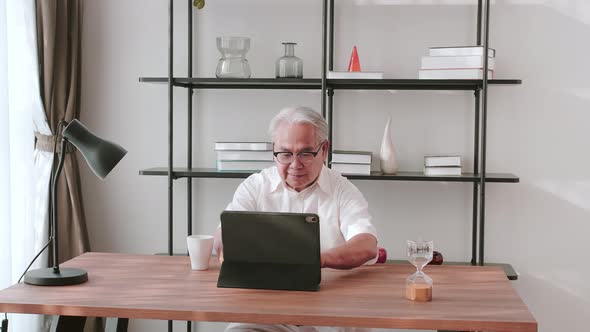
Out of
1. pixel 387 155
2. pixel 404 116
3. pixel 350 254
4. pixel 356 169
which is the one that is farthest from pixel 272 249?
pixel 404 116

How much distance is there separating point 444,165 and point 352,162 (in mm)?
444

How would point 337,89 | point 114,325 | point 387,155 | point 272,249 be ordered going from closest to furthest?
point 272,249 < point 114,325 < point 387,155 < point 337,89

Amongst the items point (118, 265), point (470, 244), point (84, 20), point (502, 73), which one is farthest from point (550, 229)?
point (84, 20)

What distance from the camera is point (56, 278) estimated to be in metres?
2.21

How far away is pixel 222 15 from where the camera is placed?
390cm

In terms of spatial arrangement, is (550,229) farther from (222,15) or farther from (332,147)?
(222,15)

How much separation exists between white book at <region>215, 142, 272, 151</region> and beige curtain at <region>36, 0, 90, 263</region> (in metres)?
0.78

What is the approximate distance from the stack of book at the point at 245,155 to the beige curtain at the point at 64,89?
0.79 meters

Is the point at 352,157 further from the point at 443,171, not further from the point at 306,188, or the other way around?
the point at 306,188

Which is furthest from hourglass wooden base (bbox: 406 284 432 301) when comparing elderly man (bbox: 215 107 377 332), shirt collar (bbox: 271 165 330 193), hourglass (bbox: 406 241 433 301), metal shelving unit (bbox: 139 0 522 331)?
metal shelving unit (bbox: 139 0 522 331)

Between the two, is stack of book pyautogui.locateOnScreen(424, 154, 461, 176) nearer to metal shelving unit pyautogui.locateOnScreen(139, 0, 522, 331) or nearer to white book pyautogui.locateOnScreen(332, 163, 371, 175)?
metal shelving unit pyautogui.locateOnScreen(139, 0, 522, 331)

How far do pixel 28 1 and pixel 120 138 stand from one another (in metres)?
0.87

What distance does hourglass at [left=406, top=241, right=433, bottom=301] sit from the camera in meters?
2.04

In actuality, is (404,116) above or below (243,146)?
above
